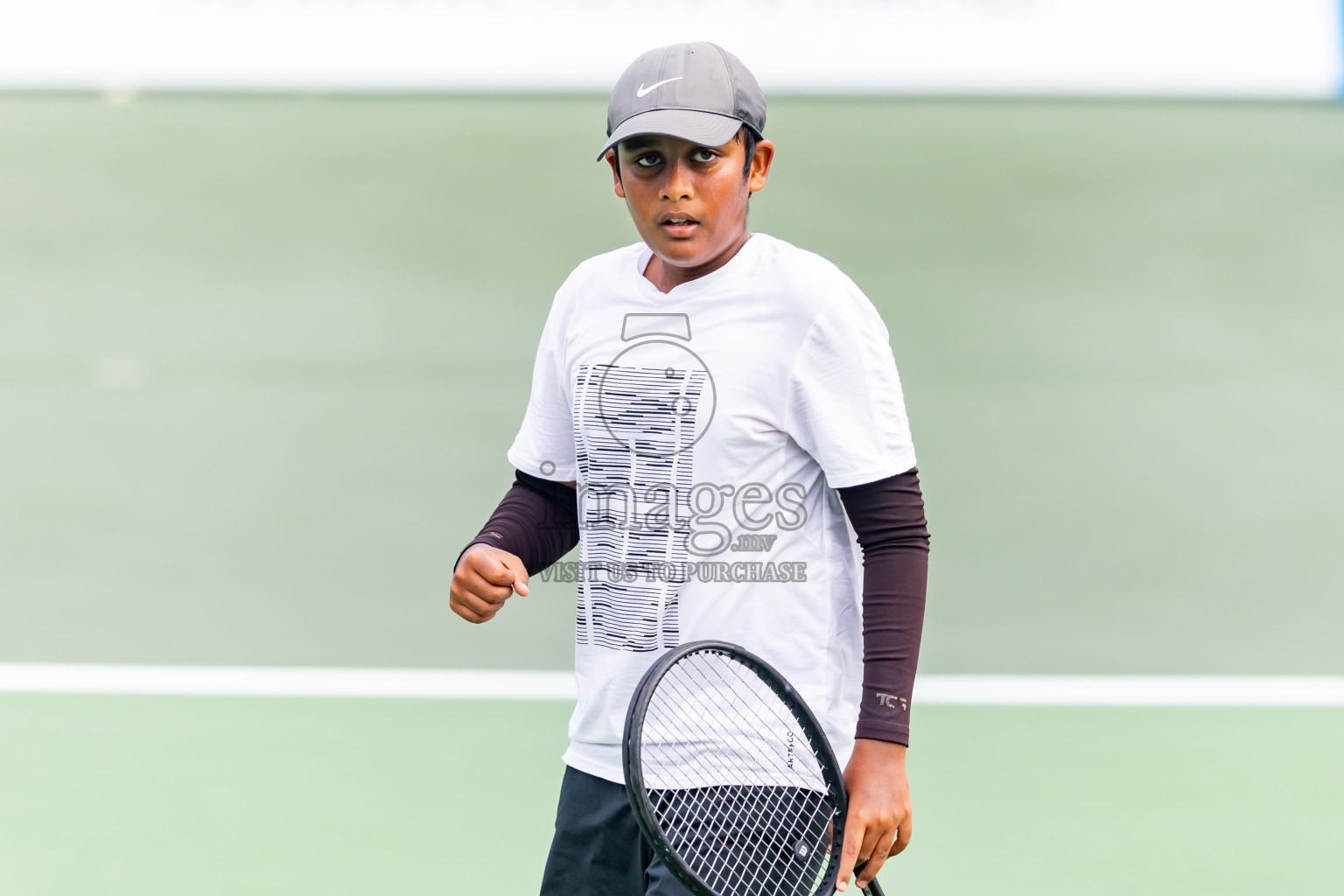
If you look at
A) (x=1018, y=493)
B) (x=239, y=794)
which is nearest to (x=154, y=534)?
(x=239, y=794)

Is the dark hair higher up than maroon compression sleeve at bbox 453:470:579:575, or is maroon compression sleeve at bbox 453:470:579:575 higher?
the dark hair

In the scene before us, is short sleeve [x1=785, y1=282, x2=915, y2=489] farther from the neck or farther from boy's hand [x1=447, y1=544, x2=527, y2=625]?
boy's hand [x1=447, y1=544, x2=527, y2=625]

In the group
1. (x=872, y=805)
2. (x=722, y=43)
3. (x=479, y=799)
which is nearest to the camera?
(x=872, y=805)

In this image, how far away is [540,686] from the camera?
11.3 ft

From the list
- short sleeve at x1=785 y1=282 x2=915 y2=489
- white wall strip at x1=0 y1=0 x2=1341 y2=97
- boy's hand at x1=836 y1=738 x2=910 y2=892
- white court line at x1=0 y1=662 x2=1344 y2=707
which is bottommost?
white court line at x1=0 y1=662 x2=1344 y2=707

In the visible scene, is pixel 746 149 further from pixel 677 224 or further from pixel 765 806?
pixel 765 806

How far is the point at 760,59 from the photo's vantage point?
10.8 feet

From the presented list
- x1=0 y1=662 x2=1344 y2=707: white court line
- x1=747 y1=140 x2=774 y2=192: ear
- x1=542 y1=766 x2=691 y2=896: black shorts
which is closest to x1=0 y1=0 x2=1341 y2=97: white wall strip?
x1=0 y1=662 x2=1344 y2=707: white court line

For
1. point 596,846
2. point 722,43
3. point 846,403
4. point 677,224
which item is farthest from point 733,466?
point 722,43

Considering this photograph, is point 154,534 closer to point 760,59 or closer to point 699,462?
point 760,59

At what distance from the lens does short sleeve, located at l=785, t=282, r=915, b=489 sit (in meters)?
1.26

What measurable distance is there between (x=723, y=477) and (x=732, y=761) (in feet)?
0.96

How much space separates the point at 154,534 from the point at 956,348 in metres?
2.24

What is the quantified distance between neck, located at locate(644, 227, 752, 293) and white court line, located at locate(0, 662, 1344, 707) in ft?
7.21
